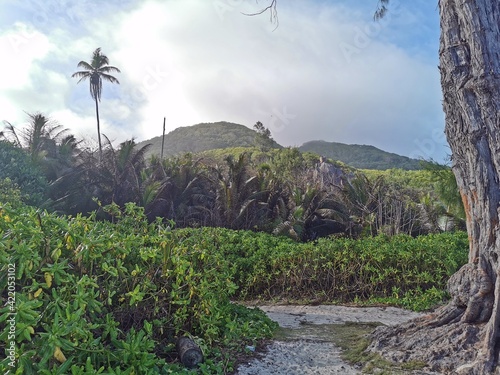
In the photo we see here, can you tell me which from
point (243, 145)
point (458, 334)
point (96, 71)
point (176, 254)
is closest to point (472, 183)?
point (458, 334)

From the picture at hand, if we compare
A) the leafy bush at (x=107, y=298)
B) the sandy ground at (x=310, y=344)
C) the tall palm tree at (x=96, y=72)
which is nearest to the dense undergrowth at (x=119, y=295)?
the leafy bush at (x=107, y=298)

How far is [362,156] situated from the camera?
203ft

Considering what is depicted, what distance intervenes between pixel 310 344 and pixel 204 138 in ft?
238

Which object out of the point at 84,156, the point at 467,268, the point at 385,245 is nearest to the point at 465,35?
the point at 467,268

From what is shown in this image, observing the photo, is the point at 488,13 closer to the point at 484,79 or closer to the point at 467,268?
the point at 484,79

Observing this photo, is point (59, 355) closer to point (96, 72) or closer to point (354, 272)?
point (354, 272)

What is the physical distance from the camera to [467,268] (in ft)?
14.6

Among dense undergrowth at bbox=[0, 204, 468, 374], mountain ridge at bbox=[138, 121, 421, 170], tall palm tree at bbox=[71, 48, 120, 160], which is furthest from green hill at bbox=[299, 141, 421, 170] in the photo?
dense undergrowth at bbox=[0, 204, 468, 374]

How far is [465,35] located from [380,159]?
2226 inches

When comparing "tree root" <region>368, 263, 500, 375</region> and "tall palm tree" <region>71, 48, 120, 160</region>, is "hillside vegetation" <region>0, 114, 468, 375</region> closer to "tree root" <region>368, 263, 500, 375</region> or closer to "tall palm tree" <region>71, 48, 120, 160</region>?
"tree root" <region>368, 263, 500, 375</region>

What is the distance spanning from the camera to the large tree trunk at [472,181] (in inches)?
160

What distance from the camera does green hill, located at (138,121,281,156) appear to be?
70.1 metres

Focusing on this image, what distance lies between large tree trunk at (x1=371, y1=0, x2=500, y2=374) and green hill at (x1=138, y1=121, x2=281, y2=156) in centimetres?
6294

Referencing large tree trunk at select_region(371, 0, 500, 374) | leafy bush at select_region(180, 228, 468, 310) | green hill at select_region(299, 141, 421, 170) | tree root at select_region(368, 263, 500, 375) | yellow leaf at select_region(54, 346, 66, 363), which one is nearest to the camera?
yellow leaf at select_region(54, 346, 66, 363)
